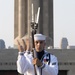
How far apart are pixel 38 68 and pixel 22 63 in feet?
0.73

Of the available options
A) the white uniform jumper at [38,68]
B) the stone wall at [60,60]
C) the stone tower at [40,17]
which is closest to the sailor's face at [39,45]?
the white uniform jumper at [38,68]

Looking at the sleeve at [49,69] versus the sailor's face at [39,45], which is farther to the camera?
the sailor's face at [39,45]

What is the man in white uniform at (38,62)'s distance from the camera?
208 inches

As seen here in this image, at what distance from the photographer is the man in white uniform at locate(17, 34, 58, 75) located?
5.27m

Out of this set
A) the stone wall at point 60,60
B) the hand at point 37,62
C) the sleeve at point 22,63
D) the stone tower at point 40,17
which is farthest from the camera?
the stone tower at point 40,17

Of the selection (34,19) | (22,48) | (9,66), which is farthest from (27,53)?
(9,66)

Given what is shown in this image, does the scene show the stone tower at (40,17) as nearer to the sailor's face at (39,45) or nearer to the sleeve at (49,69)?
the sailor's face at (39,45)

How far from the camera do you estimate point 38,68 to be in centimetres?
536

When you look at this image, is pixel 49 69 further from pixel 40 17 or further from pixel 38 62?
pixel 40 17

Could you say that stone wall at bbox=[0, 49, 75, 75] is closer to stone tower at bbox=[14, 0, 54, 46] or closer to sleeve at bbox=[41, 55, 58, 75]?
stone tower at bbox=[14, 0, 54, 46]

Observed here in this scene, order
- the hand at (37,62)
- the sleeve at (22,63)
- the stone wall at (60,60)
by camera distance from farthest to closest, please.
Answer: the stone wall at (60,60) → the sleeve at (22,63) → the hand at (37,62)

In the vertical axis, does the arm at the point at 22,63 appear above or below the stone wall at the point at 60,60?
above

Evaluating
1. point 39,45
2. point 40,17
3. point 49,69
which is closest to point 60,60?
point 40,17

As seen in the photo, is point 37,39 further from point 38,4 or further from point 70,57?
point 38,4
